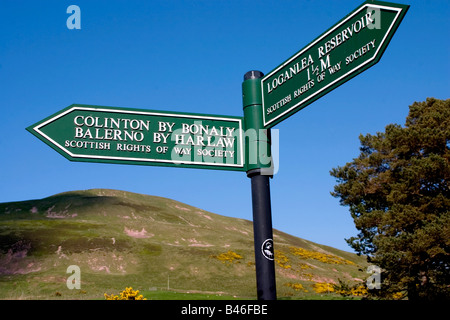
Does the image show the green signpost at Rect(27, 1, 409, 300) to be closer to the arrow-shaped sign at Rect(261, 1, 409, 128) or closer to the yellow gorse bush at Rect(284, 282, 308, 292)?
the arrow-shaped sign at Rect(261, 1, 409, 128)

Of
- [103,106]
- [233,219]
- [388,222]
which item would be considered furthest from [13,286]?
[233,219]

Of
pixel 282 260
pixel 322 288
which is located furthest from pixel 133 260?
pixel 322 288

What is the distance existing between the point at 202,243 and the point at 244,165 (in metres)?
79.6

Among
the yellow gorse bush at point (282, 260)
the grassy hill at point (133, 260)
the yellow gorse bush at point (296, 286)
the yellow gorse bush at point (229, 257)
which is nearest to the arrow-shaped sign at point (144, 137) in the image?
the grassy hill at point (133, 260)

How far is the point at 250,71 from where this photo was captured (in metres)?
4.75

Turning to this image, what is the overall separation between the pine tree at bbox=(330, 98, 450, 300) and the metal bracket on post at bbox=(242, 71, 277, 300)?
83.2ft

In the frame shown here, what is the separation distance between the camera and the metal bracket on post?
3.84 meters

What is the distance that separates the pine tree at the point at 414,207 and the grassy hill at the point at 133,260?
6.41 metres

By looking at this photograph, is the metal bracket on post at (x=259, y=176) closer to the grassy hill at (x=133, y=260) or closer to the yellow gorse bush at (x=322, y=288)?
the grassy hill at (x=133, y=260)

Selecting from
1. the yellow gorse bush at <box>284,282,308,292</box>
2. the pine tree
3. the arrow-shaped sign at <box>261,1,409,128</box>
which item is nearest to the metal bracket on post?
the arrow-shaped sign at <box>261,1,409,128</box>

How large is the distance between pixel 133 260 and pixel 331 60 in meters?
64.6

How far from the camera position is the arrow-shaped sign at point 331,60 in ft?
11.3

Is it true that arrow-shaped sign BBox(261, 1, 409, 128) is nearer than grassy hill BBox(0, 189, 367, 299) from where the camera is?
Yes
